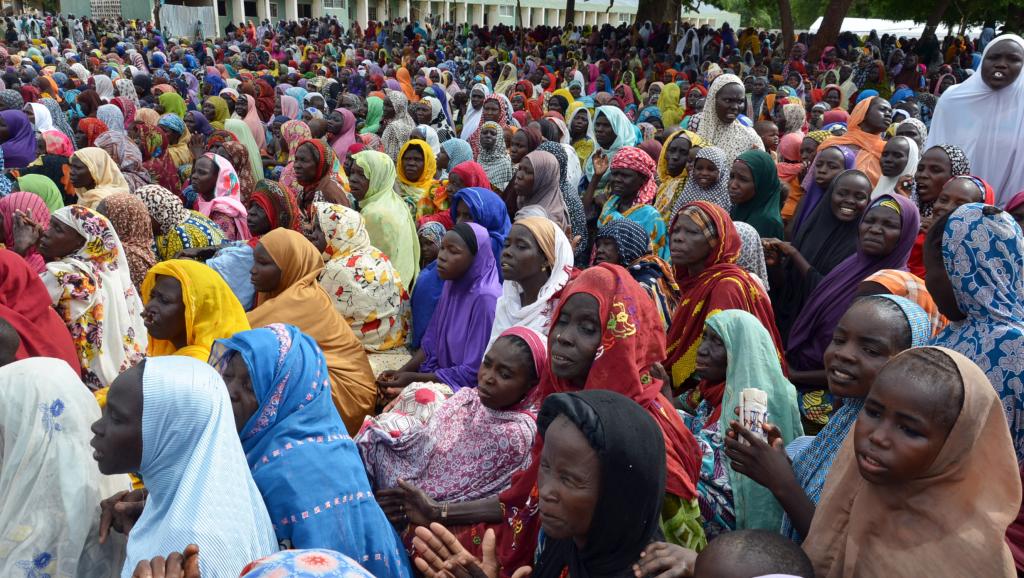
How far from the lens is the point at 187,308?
3.58 m

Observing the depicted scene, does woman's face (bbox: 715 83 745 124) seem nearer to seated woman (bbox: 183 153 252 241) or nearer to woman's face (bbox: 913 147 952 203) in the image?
woman's face (bbox: 913 147 952 203)

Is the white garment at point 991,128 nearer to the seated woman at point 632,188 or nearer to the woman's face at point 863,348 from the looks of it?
the seated woman at point 632,188

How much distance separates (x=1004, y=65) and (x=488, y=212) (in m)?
4.03

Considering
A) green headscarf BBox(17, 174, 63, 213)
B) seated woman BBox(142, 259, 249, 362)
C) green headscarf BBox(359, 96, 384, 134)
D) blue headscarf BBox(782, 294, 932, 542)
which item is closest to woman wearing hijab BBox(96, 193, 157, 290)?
green headscarf BBox(17, 174, 63, 213)

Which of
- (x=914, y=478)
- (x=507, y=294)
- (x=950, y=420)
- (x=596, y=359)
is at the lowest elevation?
(x=507, y=294)

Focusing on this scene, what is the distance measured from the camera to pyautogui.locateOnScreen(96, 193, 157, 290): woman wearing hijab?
5.23m

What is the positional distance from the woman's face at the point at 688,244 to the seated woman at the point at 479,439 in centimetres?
130

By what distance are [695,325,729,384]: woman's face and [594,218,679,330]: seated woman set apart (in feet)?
3.86

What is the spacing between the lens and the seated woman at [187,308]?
11.8ft

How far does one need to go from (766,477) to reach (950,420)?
78 cm

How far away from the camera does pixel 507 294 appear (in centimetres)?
447

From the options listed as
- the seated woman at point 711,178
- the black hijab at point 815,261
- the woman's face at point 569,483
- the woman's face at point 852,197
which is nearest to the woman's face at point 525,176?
the seated woman at point 711,178

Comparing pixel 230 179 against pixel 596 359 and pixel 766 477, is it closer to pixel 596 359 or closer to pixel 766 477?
pixel 596 359

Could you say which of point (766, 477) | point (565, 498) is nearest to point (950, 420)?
point (766, 477)
